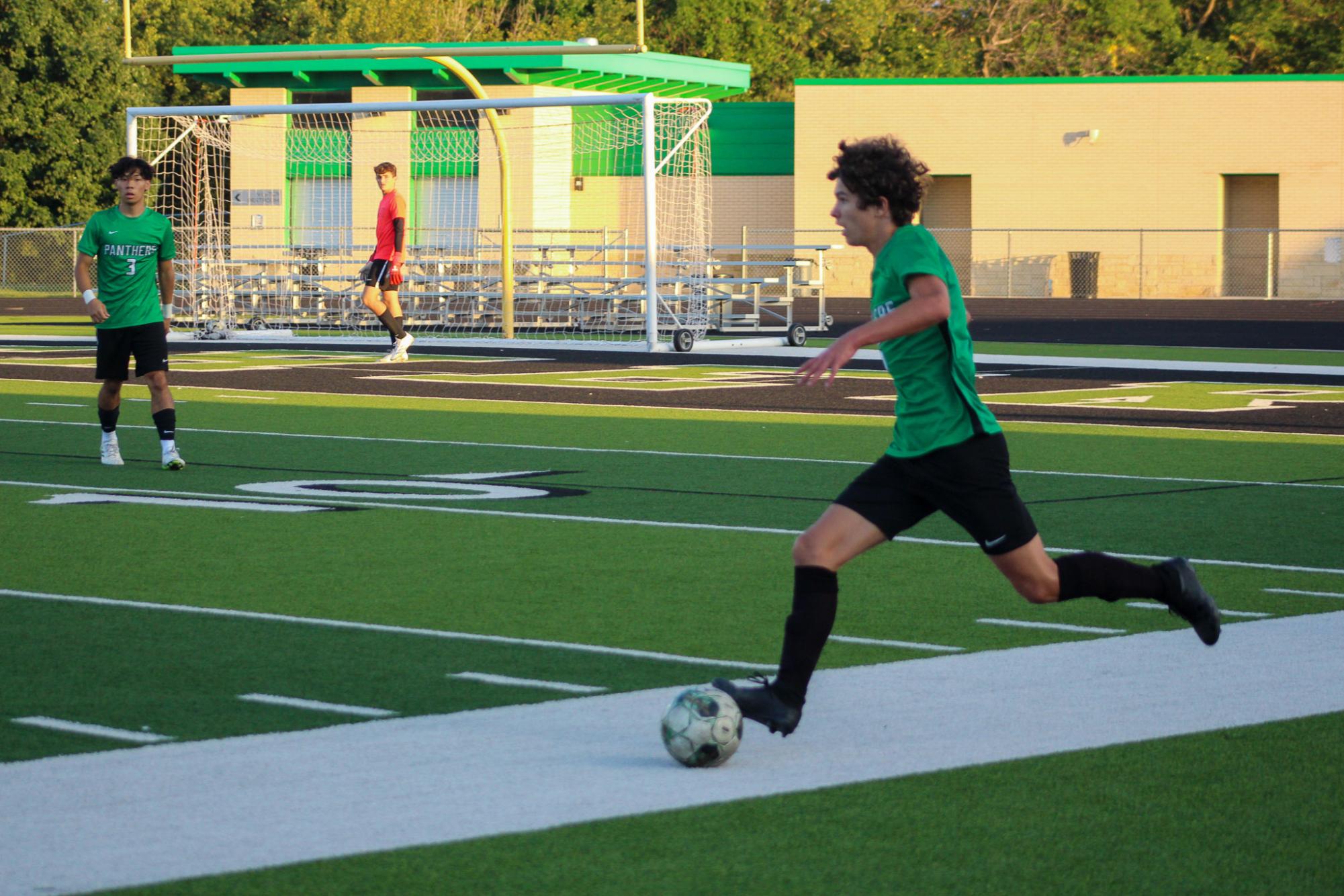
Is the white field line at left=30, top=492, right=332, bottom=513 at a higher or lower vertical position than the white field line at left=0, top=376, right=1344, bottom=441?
lower

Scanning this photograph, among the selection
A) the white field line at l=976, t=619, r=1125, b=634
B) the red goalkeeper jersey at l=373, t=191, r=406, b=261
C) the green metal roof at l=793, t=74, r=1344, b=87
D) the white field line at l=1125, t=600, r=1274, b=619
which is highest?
the green metal roof at l=793, t=74, r=1344, b=87

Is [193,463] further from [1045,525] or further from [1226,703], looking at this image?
[1226,703]

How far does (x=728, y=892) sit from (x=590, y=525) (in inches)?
238

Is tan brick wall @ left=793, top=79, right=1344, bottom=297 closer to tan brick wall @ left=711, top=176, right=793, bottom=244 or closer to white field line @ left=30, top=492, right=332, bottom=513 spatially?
tan brick wall @ left=711, top=176, right=793, bottom=244

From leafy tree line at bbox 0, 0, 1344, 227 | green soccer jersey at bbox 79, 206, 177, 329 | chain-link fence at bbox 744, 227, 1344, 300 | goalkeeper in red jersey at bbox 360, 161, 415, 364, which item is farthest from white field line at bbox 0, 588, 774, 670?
leafy tree line at bbox 0, 0, 1344, 227

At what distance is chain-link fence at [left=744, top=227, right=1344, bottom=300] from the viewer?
154ft

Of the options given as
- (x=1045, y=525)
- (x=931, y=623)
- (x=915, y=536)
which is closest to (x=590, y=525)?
(x=915, y=536)

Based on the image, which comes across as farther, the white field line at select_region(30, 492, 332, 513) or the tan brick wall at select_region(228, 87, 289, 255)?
the tan brick wall at select_region(228, 87, 289, 255)

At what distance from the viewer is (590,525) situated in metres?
10.4

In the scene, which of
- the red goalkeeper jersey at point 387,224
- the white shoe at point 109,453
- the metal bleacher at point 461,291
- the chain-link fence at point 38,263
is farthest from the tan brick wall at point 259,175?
the white shoe at point 109,453

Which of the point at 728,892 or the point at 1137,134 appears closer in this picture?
the point at 728,892

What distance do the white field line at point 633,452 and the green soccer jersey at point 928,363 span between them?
22.6ft

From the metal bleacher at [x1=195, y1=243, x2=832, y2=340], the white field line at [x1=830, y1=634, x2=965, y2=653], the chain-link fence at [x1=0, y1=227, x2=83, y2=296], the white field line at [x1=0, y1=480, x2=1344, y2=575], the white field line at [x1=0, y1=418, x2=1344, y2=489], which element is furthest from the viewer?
the chain-link fence at [x1=0, y1=227, x2=83, y2=296]

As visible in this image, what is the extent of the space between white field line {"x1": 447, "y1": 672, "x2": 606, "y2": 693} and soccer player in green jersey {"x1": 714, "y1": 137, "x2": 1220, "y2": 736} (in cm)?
89
